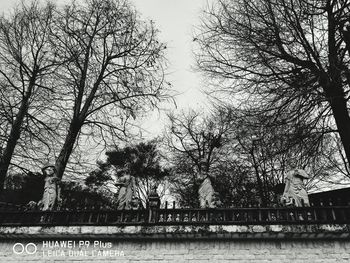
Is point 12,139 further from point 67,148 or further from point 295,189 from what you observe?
point 295,189

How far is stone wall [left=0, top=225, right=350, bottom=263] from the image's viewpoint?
21.7ft

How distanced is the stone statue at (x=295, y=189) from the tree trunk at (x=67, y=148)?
7244 mm

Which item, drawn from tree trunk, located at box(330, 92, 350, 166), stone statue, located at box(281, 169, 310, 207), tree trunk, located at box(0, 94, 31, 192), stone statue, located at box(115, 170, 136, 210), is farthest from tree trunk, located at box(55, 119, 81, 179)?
tree trunk, located at box(330, 92, 350, 166)

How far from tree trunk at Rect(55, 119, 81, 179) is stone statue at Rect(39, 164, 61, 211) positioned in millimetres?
1326

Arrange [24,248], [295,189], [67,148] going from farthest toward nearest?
[67,148] < [295,189] < [24,248]

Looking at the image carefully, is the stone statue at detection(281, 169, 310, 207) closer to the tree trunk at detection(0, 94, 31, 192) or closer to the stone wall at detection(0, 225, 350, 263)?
the stone wall at detection(0, 225, 350, 263)

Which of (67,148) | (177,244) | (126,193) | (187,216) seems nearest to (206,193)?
(187,216)

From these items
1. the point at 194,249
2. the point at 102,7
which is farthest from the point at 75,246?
the point at 102,7

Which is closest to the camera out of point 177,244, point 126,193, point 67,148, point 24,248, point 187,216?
point 177,244

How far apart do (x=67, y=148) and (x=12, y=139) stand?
6.24ft

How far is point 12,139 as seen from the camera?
34.7ft

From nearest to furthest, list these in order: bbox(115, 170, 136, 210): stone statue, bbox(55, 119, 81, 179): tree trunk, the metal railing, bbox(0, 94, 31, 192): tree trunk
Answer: the metal railing < bbox(115, 170, 136, 210): stone statue < bbox(0, 94, 31, 192): tree trunk < bbox(55, 119, 81, 179): tree trunk

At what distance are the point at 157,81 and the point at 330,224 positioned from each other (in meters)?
9.06

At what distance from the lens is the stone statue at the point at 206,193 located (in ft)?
24.9
